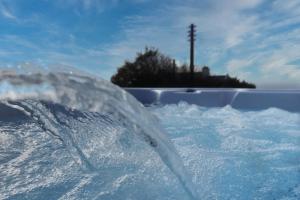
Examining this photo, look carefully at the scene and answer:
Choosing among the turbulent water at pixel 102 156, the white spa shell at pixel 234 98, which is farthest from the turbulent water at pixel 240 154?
the white spa shell at pixel 234 98

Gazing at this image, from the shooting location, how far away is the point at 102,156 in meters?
1.58

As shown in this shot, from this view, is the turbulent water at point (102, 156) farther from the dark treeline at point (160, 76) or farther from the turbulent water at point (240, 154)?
the dark treeline at point (160, 76)

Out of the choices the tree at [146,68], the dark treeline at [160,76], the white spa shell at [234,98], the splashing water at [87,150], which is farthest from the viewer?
the tree at [146,68]

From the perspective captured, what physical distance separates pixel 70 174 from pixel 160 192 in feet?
1.41

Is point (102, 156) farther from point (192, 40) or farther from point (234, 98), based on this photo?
point (192, 40)

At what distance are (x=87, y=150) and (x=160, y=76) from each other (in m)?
15.2

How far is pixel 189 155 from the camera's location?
1901 millimetres

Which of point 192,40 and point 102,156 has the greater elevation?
point 192,40

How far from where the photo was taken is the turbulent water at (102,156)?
123 centimetres

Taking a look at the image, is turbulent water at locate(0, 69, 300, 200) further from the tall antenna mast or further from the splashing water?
the tall antenna mast

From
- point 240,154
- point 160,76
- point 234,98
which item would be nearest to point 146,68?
point 160,76

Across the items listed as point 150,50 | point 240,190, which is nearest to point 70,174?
point 240,190

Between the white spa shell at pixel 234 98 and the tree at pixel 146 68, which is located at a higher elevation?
the tree at pixel 146 68

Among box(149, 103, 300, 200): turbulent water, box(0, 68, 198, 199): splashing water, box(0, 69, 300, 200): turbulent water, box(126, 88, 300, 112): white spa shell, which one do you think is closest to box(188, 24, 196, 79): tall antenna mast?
box(126, 88, 300, 112): white spa shell
